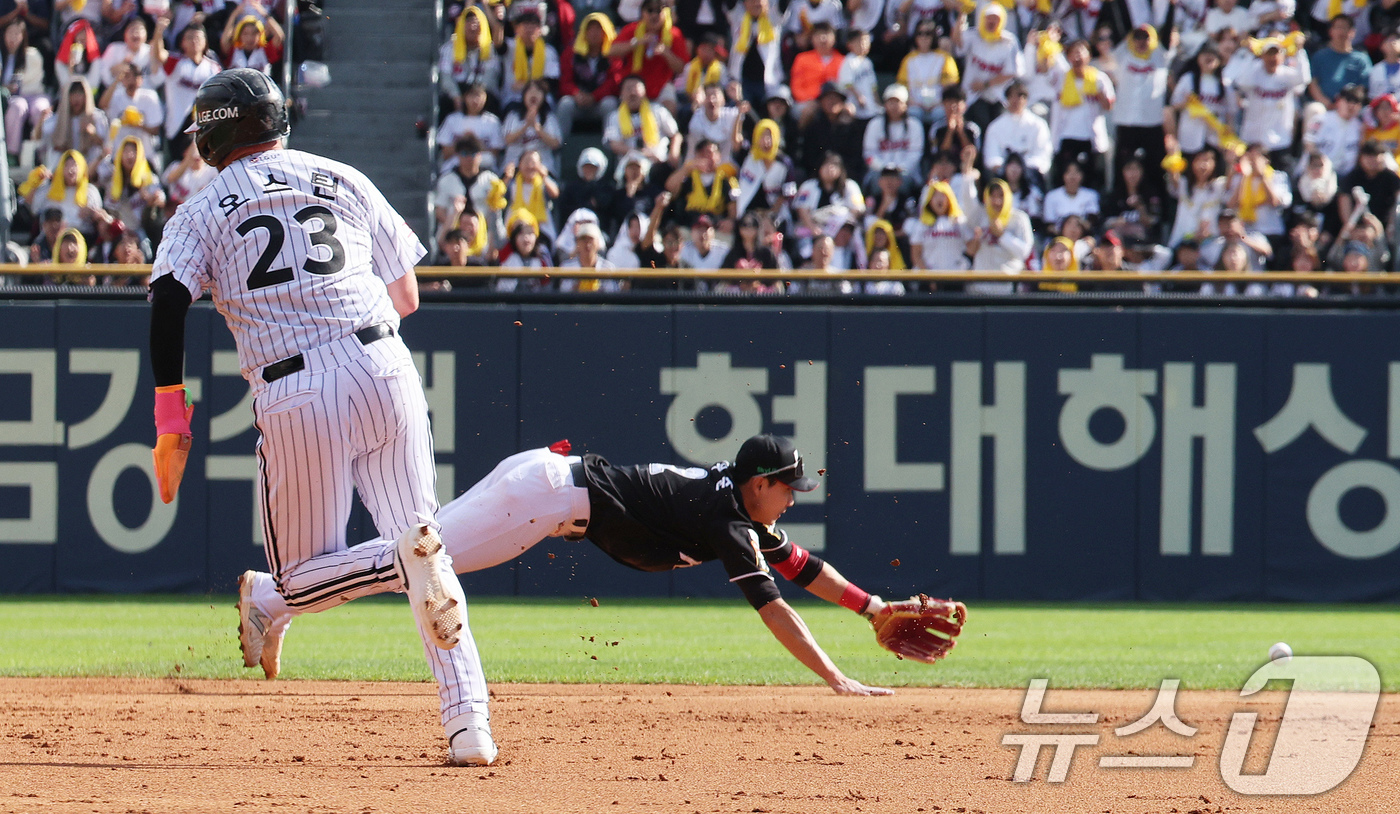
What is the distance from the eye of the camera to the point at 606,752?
5840mm

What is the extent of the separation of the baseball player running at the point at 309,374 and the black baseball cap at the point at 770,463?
5.38 feet

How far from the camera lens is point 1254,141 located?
565 inches

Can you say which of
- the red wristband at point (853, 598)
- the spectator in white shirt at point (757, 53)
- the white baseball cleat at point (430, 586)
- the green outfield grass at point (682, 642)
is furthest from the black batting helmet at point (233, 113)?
the spectator in white shirt at point (757, 53)

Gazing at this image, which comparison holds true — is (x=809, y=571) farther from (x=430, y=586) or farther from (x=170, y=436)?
(x=170, y=436)

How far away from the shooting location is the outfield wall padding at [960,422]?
11805 mm

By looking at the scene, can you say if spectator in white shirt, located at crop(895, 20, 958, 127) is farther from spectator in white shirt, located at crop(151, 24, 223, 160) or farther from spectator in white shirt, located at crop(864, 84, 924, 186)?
spectator in white shirt, located at crop(151, 24, 223, 160)

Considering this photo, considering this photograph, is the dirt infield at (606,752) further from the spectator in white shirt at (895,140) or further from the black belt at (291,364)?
the spectator in white shirt at (895,140)

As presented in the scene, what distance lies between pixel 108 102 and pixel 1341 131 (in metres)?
10.9

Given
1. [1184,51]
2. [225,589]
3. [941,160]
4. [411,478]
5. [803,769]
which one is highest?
[1184,51]

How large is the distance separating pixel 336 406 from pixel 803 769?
196 cm

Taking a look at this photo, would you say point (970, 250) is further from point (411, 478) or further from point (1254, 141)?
point (411, 478)

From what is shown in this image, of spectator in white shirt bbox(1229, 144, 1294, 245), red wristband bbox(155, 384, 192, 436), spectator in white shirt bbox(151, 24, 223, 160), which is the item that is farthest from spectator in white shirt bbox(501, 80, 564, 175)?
red wristband bbox(155, 384, 192, 436)

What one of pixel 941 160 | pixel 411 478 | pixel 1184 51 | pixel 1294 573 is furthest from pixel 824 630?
pixel 1184 51

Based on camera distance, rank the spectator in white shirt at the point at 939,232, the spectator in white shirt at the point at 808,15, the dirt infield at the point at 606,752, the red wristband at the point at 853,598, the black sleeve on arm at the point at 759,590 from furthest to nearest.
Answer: the spectator in white shirt at the point at 808,15, the spectator in white shirt at the point at 939,232, the red wristband at the point at 853,598, the black sleeve on arm at the point at 759,590, the dirt infield at the point at 606,752
